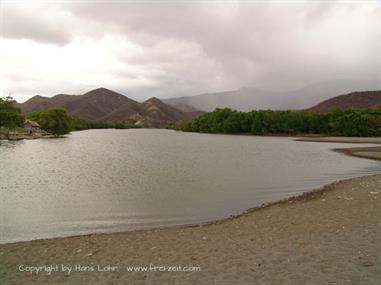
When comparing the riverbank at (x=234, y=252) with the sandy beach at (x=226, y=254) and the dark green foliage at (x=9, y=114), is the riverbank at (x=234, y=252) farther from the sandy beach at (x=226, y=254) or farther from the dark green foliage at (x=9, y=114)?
the dark green foliage at (x=9, y=114)

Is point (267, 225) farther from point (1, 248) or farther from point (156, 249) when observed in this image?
point (1, 248)

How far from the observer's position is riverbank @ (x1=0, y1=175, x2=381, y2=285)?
27.7ft

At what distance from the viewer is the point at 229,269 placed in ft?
29.3

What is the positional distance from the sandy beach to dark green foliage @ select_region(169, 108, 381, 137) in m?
120

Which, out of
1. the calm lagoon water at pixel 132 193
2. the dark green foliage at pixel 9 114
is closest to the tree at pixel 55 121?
the dark green foliage at pixel 9 114

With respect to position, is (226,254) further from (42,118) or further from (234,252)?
(42,118)

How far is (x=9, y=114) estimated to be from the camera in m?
108

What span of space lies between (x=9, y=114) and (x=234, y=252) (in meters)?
115

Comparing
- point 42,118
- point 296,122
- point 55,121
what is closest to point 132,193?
point 55,121

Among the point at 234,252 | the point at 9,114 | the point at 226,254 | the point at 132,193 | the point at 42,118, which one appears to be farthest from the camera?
the point at 42,118

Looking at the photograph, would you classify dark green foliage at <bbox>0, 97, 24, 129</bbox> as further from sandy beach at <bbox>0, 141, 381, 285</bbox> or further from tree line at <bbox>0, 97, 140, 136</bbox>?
sandy beach at <bbox>0, 141, 381, 285</bbox>

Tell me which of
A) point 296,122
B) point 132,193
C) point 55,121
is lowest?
point 132,193

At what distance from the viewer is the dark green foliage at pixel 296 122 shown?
122250mm

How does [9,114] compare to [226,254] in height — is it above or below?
above
